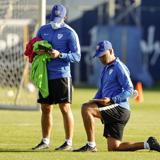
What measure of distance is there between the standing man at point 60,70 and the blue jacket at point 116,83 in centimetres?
79

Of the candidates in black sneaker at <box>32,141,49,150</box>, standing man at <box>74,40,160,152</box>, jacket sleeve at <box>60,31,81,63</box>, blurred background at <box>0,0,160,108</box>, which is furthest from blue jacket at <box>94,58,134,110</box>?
blurred background at <box>0,0,160,108</box>

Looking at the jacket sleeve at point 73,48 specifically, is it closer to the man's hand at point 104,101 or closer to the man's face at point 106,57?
the man's face at point 106,57

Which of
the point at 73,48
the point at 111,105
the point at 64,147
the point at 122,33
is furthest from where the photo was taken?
the point at 122,33

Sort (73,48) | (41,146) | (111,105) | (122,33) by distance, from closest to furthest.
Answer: (111,105)
(41,146)
(73,48)
(122,33)

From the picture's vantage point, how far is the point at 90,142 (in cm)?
1280

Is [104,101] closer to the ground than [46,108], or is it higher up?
higher up

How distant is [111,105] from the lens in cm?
1282

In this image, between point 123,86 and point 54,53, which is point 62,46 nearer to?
point 54,53

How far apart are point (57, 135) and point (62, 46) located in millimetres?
2500

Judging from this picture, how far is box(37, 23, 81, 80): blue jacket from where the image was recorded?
13578mm

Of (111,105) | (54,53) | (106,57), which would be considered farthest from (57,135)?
(106,57)

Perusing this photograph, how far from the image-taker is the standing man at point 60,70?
13570 millimetres
